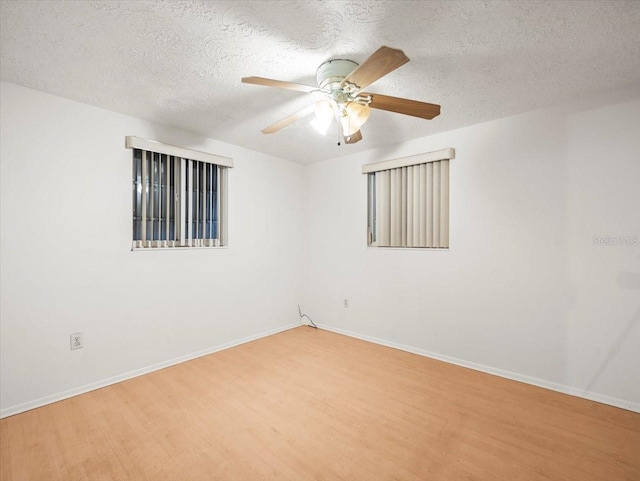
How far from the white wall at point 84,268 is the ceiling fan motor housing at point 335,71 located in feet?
6.39

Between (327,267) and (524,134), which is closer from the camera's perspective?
(524,134)

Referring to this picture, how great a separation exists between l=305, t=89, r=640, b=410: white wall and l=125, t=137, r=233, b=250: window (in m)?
1.99

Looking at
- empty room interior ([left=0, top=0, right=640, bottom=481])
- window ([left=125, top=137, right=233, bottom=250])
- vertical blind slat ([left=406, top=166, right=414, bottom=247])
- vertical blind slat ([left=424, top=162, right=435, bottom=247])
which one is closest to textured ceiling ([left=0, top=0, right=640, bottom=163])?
empty room interior ([left=0, top=0, right=640, bottom=481])

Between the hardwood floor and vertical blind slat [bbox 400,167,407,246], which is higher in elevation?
vertical blind slat [bbox 400,167,407,246]

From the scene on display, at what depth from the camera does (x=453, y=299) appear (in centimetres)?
314

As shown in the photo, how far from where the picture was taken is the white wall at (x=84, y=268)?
2.22m

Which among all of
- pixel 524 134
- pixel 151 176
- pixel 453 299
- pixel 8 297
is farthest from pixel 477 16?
pixel 8 297

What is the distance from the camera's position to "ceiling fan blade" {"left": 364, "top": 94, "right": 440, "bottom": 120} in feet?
6.14

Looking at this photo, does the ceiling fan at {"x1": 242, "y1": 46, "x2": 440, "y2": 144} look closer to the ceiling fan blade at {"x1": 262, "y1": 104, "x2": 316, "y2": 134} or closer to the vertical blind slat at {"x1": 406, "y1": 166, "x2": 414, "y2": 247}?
the ceiling fan blade at {"x1": 262, "y1": 104, "x2": 316, "y2": 134}

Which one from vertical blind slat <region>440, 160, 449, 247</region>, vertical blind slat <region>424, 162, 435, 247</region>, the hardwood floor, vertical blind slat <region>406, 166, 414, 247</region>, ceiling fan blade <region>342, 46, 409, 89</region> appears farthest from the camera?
vertical blind slat <region>406, 166, 414, 247</region>

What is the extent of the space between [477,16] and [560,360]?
269cm

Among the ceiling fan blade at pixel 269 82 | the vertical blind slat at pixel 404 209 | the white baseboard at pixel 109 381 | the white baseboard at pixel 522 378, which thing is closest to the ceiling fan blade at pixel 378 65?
the ceiling fan blade at pixel 269 82

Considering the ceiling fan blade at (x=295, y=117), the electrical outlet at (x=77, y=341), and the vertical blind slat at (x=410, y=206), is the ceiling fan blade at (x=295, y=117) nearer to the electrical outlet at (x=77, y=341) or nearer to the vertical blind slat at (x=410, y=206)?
the vertical blind slat at (x=410, y=206)

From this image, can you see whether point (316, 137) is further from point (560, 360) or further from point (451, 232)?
point (560, 360)
